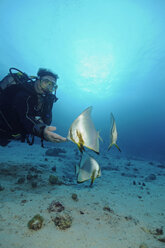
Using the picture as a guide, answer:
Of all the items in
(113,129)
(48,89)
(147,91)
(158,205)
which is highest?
(147,91)

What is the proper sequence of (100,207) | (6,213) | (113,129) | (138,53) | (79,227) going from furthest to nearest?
(138,53) → (100,207) → (6,213) → (79,227) → (113,129)

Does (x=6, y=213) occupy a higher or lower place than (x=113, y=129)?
lower

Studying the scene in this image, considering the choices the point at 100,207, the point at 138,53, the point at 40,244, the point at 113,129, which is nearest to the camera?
the point at 113,129

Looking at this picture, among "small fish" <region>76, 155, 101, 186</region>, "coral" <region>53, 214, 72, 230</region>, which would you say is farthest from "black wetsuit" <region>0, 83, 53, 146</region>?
"coral" <region>53, 214, 72, 230</region>

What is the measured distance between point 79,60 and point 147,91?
42421 millimetres

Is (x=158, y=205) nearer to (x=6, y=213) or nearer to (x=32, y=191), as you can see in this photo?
(x=32, y=191)

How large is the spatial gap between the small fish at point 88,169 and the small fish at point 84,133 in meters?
1.53

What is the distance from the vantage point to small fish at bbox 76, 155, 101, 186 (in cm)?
263

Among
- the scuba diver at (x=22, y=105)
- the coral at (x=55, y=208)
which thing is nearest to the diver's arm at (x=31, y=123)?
the scuba diver at (x=22, y=105)

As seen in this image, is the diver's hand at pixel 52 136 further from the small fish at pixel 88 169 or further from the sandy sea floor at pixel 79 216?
the sandy sea floor at pixel 79 216

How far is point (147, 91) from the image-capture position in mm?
66562

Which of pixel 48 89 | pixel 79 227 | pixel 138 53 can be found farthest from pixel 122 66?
pixel 79 227

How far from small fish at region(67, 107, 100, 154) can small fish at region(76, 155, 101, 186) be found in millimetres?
1526

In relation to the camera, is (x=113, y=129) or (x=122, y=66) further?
(x=122, y=66)
